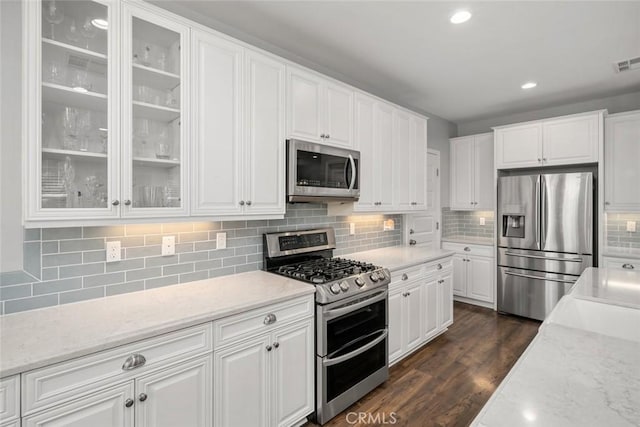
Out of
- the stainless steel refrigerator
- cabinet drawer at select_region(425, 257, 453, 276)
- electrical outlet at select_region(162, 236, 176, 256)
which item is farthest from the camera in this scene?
the stainless steel refrigerator

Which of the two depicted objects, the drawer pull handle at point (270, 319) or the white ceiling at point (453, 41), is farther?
the white ceiling at point (453, 41)

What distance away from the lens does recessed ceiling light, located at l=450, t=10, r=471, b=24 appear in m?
2.20

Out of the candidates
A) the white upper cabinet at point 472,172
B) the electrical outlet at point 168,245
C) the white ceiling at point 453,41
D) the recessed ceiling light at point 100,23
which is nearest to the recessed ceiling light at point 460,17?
the white ceiling at point 453,41

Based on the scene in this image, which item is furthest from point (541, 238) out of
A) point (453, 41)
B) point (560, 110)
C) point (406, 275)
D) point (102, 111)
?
point (102, 111)

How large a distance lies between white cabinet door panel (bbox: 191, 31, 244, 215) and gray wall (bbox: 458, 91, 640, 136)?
4.34m

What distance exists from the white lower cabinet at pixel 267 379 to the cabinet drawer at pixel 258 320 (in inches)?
1.7

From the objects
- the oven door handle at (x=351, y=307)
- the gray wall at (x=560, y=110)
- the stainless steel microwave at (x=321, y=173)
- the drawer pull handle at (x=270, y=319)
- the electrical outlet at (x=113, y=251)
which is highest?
the gray wall at (x=560, y=110)

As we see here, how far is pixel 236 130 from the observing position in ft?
6.79

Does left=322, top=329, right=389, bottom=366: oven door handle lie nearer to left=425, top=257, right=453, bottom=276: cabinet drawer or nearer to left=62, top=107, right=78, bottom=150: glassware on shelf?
left=425, top=257, right=453, bottom=276: cabinet drawer

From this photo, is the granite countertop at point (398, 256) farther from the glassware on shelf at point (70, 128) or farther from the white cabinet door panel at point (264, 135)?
the glassware on shelf at point (70, 128)

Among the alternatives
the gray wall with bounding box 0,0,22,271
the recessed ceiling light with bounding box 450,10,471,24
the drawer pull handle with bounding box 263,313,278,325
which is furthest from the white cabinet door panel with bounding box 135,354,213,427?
the recessed ceiling light with bounding box 450,10,471,24

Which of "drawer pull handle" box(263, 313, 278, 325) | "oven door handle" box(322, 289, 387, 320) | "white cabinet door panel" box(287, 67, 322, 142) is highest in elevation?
"white cabinet door panel" box(287, 67, 322, 142)

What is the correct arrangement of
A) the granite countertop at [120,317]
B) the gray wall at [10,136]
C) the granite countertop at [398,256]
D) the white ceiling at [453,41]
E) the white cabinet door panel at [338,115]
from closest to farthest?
the granite countertop at [120,317], the gray wall at [10,136], the white ceiling at [453,41], the white cabinet door panel at [338,115], the granite countertop at [398,256]

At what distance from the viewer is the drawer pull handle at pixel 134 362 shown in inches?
53.6
